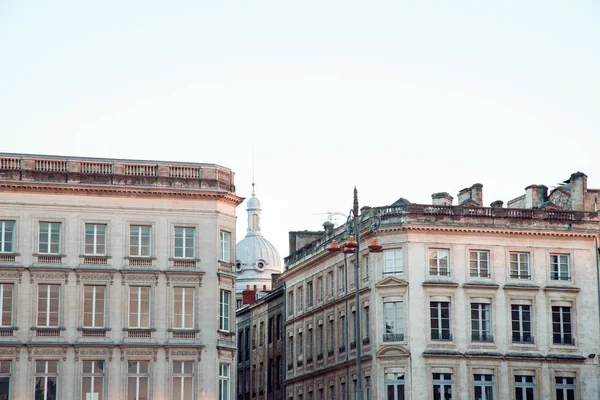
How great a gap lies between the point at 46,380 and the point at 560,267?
113 feet

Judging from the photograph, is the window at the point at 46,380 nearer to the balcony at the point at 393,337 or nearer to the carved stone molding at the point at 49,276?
the carved stone molding at the point at 49,276

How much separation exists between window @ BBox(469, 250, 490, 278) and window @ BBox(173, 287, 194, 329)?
19.5m

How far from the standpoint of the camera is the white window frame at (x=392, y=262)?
283 ft

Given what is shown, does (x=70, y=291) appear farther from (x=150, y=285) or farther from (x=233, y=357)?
(x=233, y=357)

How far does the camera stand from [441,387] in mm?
84688

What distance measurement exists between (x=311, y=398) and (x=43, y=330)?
29.9 meters

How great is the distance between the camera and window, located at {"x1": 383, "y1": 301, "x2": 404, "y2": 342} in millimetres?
85438

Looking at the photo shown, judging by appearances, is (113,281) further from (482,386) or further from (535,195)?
(535,195)

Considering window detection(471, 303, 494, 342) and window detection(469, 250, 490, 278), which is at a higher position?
window detection(469, 250, 490, 278)

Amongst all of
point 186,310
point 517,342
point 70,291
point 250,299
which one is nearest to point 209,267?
point 186,310

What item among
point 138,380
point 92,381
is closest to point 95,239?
point 92,381

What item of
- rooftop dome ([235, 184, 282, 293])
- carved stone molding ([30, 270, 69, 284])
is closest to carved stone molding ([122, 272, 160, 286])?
carved stone molding ([30, 270, 69, 284])

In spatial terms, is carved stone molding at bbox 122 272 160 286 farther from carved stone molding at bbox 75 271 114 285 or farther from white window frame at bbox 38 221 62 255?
white window frame at bbox 38 221 62 255

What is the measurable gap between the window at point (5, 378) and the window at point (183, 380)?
9159mm
